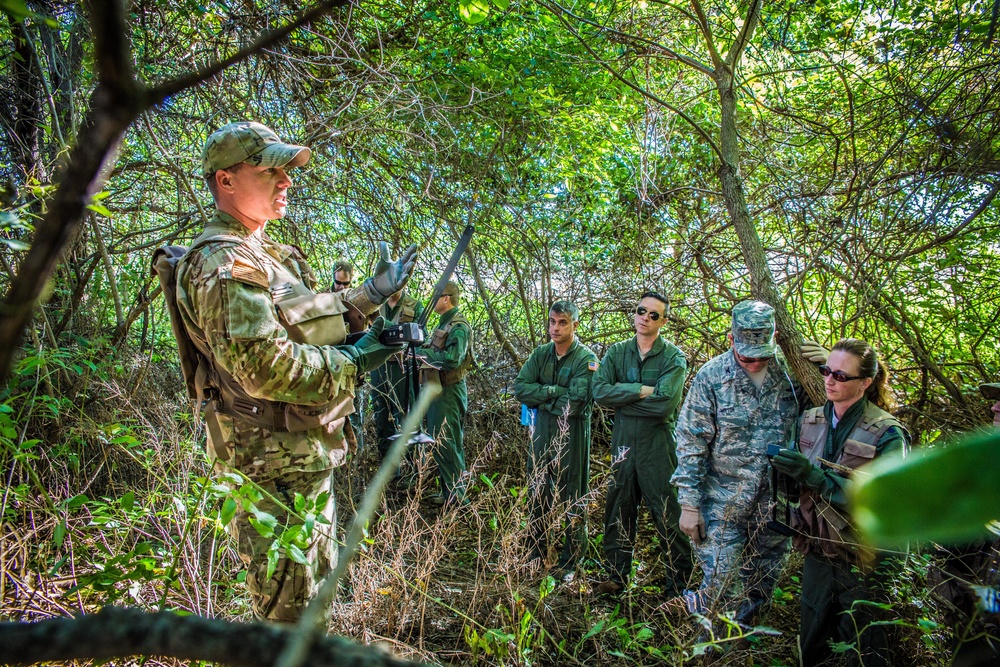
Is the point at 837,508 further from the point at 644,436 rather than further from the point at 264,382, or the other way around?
the point at 264,382

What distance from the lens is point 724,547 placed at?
3568 mm

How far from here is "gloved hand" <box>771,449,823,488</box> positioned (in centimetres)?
296

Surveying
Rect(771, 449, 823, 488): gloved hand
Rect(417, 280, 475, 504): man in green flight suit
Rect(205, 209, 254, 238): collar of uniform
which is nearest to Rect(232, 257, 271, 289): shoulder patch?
Rect(205, 209, 254, 238): collar of uniform

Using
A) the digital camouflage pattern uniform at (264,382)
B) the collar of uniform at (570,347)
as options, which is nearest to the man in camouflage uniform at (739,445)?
the collar of uniform at (570,347)

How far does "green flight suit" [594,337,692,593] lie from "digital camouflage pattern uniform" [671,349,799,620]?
0.65 m

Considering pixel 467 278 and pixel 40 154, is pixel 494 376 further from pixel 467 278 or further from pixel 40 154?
pixel 40 154

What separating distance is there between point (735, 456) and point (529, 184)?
3.57 metres

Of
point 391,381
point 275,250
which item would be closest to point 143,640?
point 275,250

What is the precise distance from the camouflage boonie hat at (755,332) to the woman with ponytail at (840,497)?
1.45ft

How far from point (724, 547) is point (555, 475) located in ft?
3.99

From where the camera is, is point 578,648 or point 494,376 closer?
point 578,648

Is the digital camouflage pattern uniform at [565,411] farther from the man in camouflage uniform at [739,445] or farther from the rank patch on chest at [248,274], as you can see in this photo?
the rank patch on chest at [248,274]

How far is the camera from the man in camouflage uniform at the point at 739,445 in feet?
11.8

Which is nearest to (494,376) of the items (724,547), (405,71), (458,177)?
(458,177)
